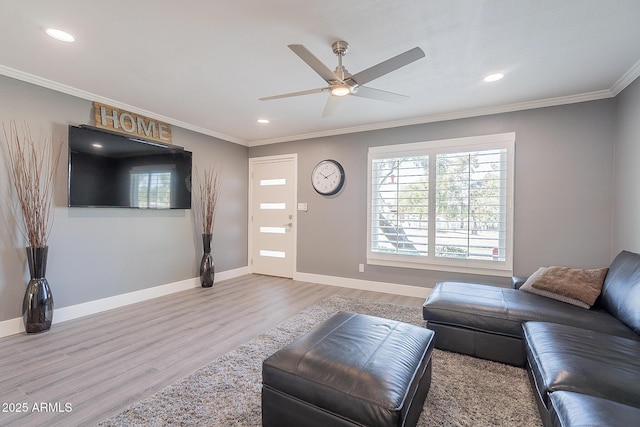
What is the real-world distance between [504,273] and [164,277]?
4.60 meters

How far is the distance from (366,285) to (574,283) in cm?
254

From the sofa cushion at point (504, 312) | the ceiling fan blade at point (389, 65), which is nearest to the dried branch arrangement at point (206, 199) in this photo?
the ceiling fan blade at point (389, 65)

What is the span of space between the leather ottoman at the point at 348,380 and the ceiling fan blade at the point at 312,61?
1.78 metres

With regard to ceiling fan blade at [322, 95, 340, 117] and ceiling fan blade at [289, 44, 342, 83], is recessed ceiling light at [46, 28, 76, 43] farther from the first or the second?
ceiling fan blade at [322, 95, 340, 117]

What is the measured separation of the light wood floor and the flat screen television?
1.34 m

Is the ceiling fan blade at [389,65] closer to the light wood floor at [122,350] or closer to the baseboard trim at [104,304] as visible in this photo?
the light wood floor at [122,350]

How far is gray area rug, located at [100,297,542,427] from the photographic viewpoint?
165cm

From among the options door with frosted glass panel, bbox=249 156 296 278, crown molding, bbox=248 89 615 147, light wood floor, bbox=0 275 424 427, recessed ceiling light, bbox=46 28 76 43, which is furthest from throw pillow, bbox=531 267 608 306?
recessed ceiling light, bbox=46 28 76 43

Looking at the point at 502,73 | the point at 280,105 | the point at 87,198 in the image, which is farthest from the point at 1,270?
the point at 502,73

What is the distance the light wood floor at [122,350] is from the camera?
71.4 inches

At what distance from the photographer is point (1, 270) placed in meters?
2.70

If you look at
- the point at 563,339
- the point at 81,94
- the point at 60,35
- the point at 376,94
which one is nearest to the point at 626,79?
the point at 376,94

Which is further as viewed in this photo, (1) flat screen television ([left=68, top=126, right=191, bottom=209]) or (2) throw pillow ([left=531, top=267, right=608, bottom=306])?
(1) flat screen television ([left=68, top=126, right=191, bottom=209])

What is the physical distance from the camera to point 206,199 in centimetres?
468
